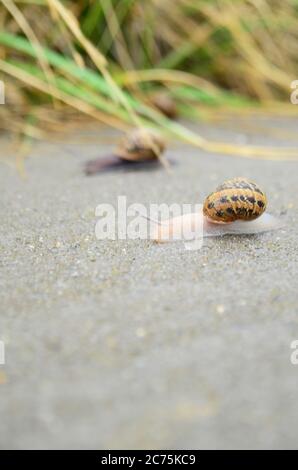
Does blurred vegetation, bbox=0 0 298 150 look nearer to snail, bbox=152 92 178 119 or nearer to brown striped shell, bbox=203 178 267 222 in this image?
snail, bbox=152 92 178 119

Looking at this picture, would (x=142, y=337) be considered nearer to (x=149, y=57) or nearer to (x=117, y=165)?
(x=117, y=165)

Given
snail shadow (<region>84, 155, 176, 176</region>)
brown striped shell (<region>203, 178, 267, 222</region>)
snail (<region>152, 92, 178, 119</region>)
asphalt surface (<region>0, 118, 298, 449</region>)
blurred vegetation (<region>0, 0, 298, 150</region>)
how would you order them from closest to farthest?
asphalt surface (<region>0, 118, 298, 449</region>) → brown striped shell (<region>203, 178, 267, 222</region>) → snail shadow (<region>84, 155, 176, 176</region>) → blurred vegetation (<region>0, 0, 298, 150</region>) → snail (<region>152, 92, 178, 119</region>)

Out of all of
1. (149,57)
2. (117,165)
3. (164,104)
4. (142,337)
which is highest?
(149,57)

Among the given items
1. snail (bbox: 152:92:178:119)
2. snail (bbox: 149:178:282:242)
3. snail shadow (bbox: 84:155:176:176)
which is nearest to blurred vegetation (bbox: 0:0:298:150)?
snail (bbox: 152:92:178:119)

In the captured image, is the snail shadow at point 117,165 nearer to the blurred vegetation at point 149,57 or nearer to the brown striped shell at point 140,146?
the brown striped shell at point 140,146

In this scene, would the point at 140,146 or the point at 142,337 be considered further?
the point at 140,146

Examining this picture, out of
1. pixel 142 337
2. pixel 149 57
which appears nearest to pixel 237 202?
pixel 142 337

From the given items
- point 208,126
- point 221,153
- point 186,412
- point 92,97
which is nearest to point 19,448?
point 186,412
